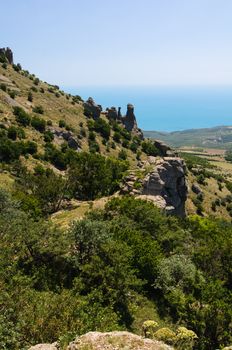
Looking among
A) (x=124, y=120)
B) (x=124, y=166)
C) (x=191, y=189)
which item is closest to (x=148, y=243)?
(x=124, y=166)

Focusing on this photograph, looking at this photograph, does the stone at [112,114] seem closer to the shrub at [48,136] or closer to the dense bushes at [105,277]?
the shrub at [48,136]

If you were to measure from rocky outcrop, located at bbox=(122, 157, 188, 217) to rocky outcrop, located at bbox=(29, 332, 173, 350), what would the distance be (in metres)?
37.5

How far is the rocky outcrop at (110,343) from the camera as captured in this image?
13891 mm

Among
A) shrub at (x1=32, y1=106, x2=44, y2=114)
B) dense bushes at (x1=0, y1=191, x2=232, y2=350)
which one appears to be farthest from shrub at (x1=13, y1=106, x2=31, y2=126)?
dense bushes at (x1=0, y1=191, x2=232, y2=350)

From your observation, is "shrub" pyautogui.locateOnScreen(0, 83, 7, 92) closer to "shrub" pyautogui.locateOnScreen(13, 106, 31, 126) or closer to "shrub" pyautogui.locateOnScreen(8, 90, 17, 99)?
"shrub" pyautogui.locateOnScreen(8, 90, 17, 99)

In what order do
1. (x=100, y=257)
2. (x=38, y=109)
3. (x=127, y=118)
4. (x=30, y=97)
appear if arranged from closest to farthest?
(x=100, y=257) < (x=38, y=109) < (x=30, y=97) < (x=127, y=118)

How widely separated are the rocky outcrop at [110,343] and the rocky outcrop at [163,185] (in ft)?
123

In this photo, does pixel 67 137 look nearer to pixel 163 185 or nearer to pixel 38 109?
pixel 38 109

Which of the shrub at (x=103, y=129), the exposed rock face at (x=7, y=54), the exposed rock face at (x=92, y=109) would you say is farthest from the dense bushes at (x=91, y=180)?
the exposed rock face at (x=7, y=54)

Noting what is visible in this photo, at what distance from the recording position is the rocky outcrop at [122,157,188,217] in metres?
56.0

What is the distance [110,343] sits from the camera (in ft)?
46.3

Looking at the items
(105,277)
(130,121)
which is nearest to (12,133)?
(105,277)

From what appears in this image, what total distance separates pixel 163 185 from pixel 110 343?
48.5 metres

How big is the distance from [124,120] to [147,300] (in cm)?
10234
